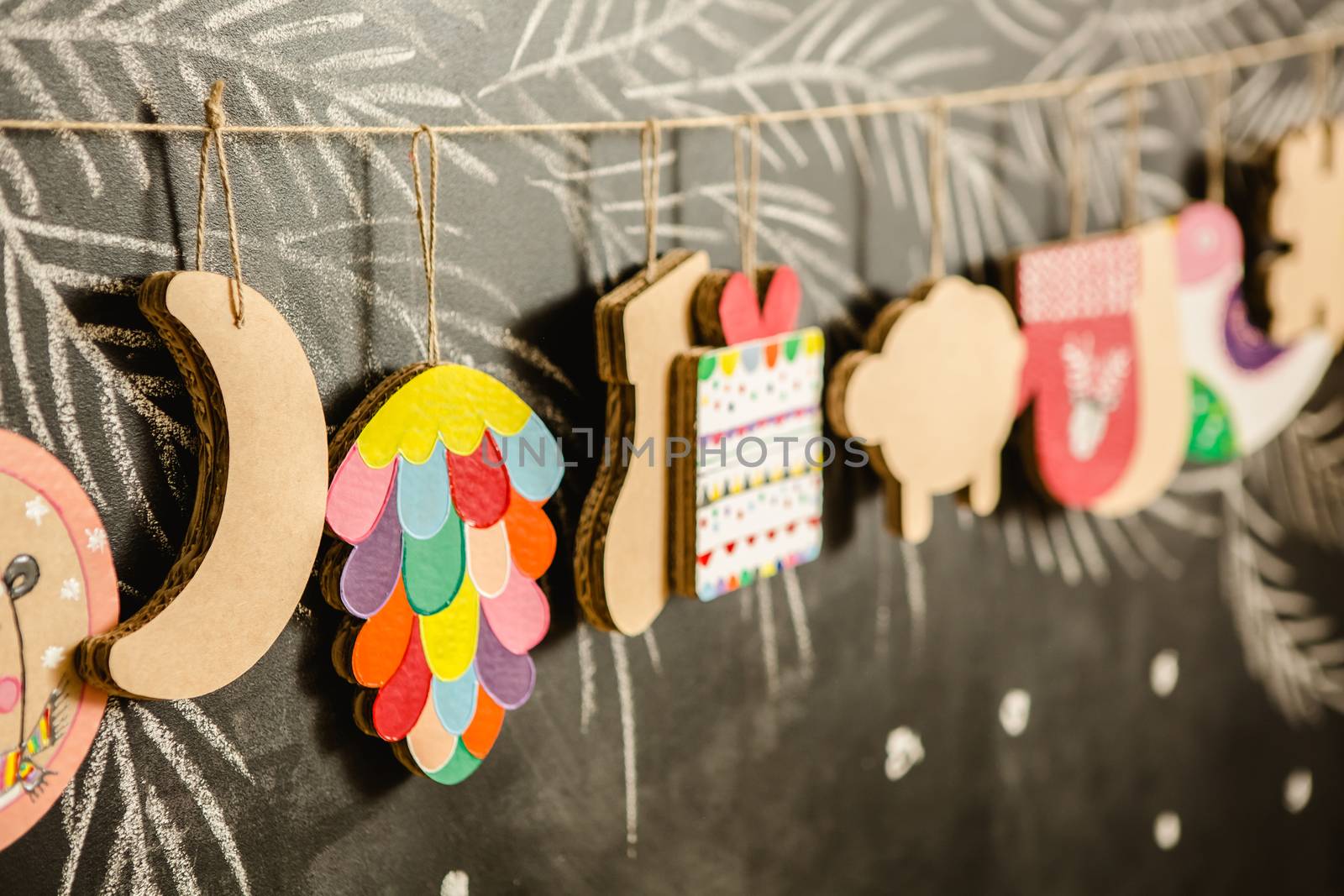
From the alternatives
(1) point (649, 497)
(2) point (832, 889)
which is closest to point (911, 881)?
(2) point (832, 889)

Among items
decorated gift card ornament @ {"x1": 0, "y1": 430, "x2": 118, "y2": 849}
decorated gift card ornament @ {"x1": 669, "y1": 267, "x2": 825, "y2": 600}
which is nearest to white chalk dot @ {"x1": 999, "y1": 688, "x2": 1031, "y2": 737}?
decorated gift card ornament @ {"x1": 669, "y1": 267, "x2": 825, "y2": 600}

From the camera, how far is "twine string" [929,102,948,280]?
1111 mm

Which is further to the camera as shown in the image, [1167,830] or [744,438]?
[1167,830]

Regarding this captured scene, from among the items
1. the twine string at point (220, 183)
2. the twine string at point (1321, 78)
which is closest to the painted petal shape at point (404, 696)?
the twine string at point (220, 183)

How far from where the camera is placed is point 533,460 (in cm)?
83

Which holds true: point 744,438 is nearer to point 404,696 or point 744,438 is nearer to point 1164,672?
point 404,696

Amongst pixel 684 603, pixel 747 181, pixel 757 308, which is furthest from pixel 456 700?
pixel 747 181

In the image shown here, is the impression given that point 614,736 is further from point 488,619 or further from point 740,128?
point 740,128

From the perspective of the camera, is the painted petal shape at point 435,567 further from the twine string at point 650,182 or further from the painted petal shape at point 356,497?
the twine string at point 650,182

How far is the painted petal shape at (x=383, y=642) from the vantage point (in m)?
0.76

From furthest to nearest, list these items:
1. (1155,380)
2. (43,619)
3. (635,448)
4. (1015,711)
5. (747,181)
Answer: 1. (1015,711)
2. (1155,380)
3. (747,181)
4. (635,448)
5. (43,619)

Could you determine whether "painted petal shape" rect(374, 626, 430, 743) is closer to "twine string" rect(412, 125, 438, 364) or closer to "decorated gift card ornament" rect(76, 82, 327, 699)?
"decorated gift card ornament" rect(76, 82, 327, 699)

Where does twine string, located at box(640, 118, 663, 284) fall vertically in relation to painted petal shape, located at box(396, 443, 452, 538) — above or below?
above

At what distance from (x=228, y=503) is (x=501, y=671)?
24 centimetres
